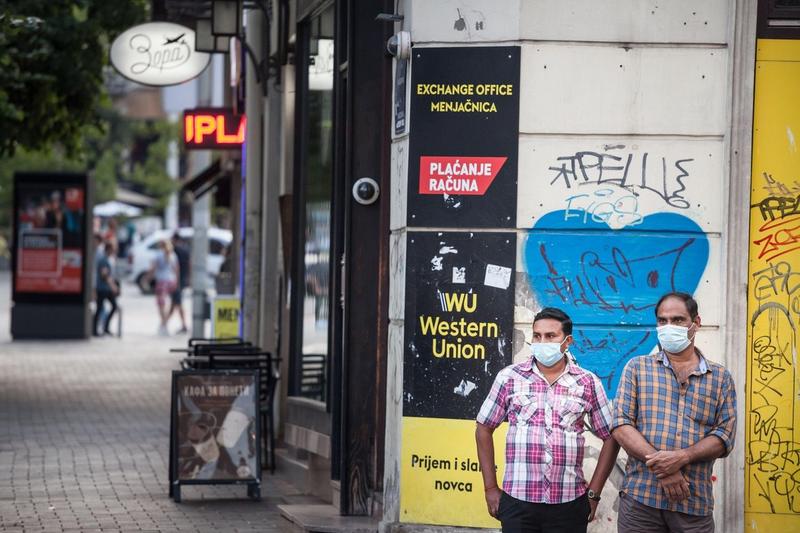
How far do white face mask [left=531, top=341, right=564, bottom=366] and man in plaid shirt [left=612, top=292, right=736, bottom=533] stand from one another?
1.00 feet

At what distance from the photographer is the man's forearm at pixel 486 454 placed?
20.6ft

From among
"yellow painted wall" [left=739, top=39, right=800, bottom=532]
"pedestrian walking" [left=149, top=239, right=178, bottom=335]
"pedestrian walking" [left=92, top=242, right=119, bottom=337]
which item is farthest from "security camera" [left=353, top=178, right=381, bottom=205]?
"pedestrian walking" [left=149, top=239, right=178, bottom=335]

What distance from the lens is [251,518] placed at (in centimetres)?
1027

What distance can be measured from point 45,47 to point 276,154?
14.0 feet

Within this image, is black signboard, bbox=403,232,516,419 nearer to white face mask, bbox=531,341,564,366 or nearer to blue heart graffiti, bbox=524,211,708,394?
blue heart graffiti, bbox=524,211,708,394

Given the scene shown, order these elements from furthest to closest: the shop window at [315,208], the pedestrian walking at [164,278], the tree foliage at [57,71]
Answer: the pedestrian walking at [164,278] → the tree foliage at [57,71] → the shop window at [315,208]

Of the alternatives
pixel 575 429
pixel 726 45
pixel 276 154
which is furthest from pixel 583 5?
pixel 276 154

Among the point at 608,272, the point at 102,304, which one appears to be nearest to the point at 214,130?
the point at 608,272

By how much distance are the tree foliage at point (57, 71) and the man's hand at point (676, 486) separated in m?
11.4

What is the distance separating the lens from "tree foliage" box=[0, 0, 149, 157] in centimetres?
1686

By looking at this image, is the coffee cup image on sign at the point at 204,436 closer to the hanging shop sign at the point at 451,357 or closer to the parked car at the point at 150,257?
the hanging shop sign at the point at 451,357

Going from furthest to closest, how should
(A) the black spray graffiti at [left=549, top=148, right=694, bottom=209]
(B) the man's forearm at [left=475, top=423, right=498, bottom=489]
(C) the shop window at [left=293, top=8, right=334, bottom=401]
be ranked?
(C) the shop window at [left=293, top=8, right=334, bottom=401], (A) the black spray graffiti at [left=549, top=148, right=694, bottom=209], (B) the man's forearm at [left=475, top=423, right=498, bottom=489]

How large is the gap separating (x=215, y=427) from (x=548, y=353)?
5.30m

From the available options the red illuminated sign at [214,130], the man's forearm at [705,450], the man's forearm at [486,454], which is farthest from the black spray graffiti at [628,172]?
the red illuminated sign at [214,130]
